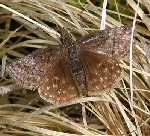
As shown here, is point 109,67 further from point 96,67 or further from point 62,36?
point 62,36

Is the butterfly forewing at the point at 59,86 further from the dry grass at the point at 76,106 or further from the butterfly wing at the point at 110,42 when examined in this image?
the butterfly wing at the point at 110,42

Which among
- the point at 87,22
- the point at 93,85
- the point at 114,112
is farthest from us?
the point at 87,22

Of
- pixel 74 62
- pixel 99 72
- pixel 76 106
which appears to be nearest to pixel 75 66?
pixel 74 62

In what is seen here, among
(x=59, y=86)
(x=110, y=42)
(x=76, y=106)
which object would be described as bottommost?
(x=76, y=106)

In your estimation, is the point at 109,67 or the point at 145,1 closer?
the point at 109,67

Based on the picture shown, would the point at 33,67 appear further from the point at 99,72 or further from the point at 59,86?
the point at 99,72

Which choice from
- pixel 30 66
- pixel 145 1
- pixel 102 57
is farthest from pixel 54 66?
pixel 145 1

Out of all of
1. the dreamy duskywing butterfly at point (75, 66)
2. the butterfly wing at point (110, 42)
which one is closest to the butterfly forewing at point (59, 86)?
the dreamy duskywing butterfly at point (75, 66)
